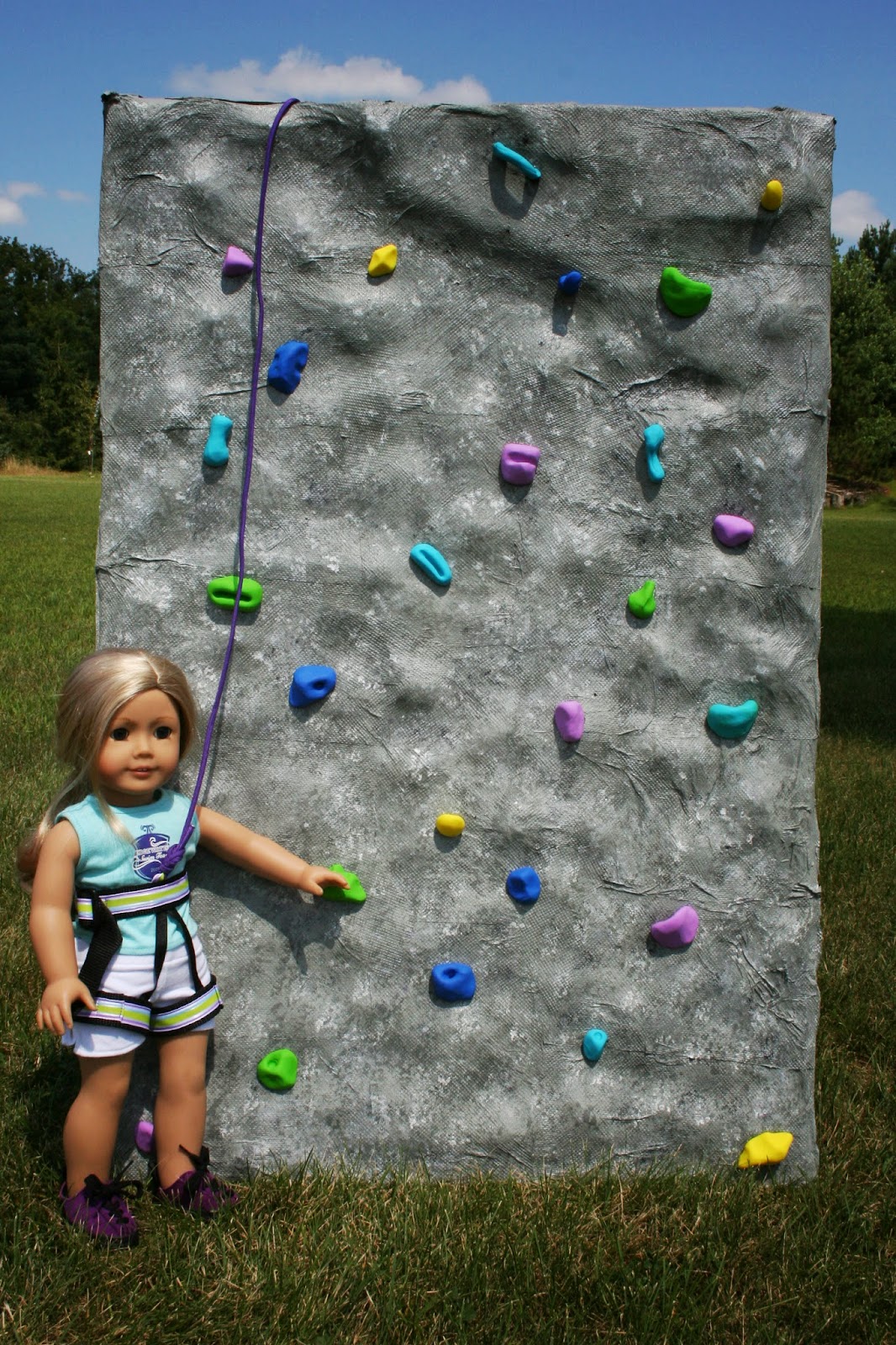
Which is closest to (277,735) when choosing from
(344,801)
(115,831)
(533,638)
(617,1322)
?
(344,801)

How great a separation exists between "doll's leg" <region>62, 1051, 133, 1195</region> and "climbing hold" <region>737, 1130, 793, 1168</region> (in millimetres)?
1368

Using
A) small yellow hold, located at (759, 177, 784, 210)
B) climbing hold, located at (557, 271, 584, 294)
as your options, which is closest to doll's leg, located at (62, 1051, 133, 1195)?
climbing hold, located at (557, 271, 584, 294)

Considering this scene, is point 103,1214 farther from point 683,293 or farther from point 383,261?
point 683,293

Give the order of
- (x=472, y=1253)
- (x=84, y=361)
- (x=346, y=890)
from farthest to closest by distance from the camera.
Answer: (x=84, y=361)
(x=346, y=890)
(x=472, y=1253)

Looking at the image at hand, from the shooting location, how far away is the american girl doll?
213cm

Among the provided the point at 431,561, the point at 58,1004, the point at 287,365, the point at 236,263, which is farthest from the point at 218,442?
the point at 58,1004

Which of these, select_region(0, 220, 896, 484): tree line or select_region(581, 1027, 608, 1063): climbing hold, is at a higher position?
select_region(0, 220, 896, 484): tree line

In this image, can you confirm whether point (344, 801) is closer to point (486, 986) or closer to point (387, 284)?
point (486, 986)

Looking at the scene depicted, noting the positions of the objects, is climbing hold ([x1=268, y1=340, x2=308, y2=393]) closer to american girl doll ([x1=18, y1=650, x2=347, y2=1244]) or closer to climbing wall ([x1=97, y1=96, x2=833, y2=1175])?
climbing wall ([x1=97, y1=96, x2=833, y2=1175])

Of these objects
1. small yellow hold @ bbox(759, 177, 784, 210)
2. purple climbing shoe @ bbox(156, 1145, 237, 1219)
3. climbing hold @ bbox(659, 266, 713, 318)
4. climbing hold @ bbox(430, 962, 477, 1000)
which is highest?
small yellow hold @ bbox(759, 177, 784, 210)

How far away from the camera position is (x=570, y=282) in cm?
234

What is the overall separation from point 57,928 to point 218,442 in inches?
39.9

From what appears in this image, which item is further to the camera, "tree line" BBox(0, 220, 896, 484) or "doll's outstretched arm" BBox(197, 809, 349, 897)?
"tree line" BBox(0, 220, 896, 484)

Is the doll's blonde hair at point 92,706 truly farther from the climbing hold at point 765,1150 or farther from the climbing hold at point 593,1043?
the climbing hold at point 765,1150
